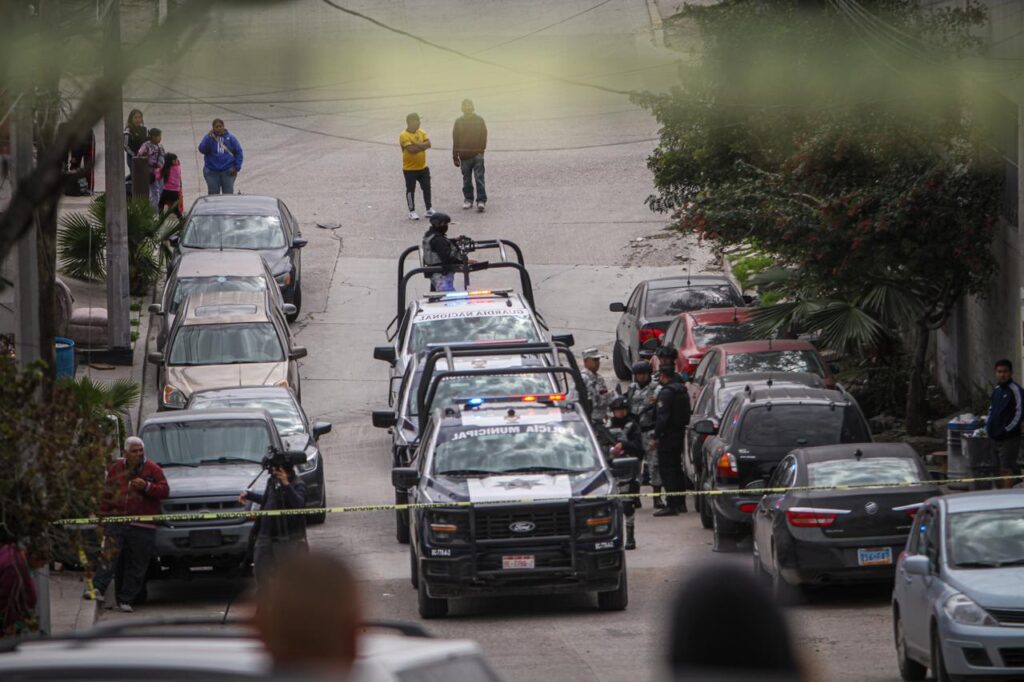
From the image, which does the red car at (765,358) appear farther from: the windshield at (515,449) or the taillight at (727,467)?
the windshield at (515,449)

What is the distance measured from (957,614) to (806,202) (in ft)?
41.3

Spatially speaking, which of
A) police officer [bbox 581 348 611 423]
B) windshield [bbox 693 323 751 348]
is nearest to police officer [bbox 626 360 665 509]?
police officer [bbox 581 348 611 423]

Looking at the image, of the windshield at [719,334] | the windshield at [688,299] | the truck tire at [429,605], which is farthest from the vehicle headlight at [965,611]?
the windshield at [688,299]

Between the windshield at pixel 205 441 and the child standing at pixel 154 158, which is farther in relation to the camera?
the child standing at pixel 154 158

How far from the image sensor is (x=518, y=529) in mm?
15781

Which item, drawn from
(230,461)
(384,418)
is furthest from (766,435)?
(230,461)

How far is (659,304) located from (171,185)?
1016 centimetres

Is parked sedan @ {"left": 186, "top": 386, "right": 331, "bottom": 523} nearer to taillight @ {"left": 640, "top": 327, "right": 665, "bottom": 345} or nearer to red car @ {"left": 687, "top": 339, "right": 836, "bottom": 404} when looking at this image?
red car @ {"left": 687, "top": 339, "right": 836, "bottom": 404}

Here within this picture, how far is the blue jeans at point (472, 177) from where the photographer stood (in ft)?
114

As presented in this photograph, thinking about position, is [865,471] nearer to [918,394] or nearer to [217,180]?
[918,394]

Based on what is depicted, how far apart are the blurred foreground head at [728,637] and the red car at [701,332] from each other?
20.5 meters

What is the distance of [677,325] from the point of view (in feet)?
84.4

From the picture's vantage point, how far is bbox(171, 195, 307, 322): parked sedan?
29.2m

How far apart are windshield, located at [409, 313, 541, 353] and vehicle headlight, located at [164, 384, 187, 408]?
10.1 ft
